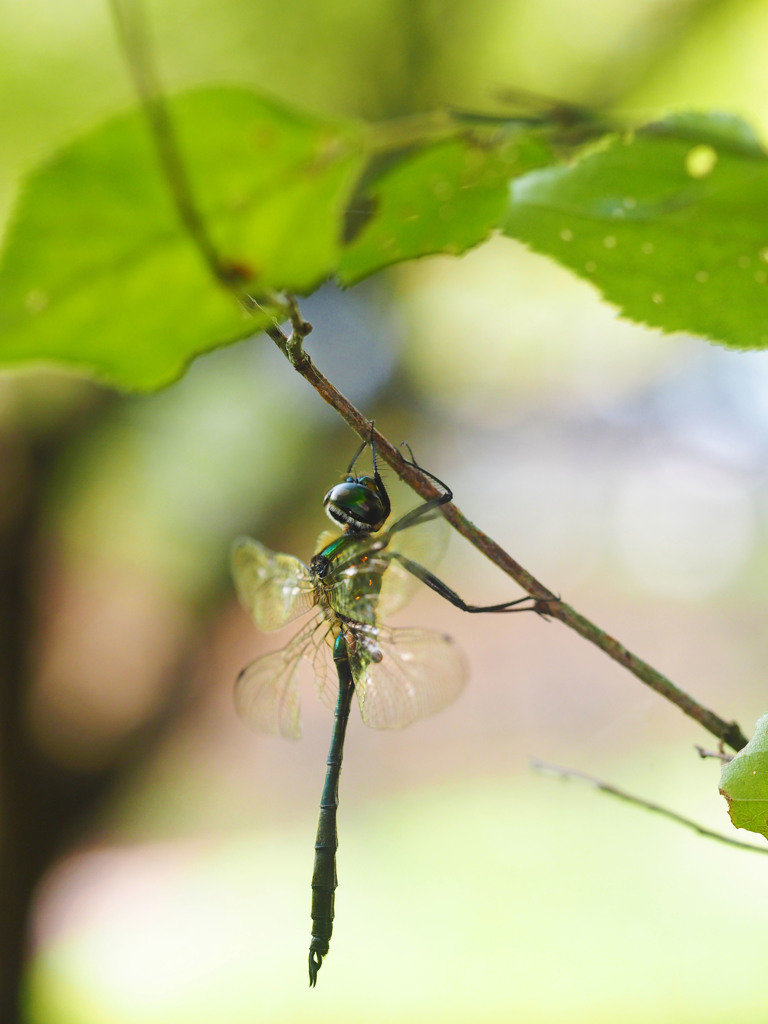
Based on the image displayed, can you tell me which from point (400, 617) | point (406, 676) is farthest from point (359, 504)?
point (400, 617)

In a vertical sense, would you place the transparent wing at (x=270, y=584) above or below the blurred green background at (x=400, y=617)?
below

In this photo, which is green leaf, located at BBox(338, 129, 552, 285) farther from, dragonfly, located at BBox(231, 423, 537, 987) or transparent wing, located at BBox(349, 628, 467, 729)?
transparent wing, located at BBox(349, 628, 467, 729)

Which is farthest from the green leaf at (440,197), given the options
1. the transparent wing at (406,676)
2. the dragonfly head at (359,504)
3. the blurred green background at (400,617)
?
the blurred green background at (400,617)

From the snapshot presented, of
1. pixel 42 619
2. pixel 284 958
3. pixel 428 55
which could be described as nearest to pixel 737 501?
pixel 428 55

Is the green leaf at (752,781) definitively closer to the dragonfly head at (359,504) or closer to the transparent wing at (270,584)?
the dragonfly head at (359,504)

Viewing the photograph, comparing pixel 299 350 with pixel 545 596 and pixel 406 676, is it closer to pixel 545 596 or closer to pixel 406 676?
pixel 545 596

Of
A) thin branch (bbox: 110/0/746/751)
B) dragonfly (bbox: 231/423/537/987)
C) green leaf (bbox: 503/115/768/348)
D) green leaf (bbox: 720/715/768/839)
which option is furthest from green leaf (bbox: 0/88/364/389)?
dragonfly (bbox: 231/423/537/987)
